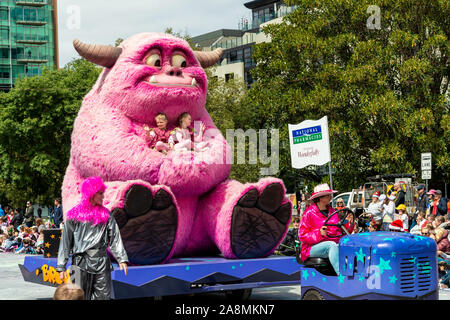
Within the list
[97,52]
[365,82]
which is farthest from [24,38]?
[97,52]

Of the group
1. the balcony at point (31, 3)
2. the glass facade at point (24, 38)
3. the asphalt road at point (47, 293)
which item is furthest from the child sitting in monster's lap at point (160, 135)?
the balcony at point (31, 3)

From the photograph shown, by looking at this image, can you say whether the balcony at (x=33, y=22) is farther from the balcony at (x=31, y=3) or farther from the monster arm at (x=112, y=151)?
the monster arm at (x=112, y=151)

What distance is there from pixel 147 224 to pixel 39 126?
24.2m

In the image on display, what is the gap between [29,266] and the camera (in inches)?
332

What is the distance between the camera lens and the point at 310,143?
45.5 ft

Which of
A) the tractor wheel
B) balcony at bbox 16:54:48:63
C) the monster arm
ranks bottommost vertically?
the tractor wheel

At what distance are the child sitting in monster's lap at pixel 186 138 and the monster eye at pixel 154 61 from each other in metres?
0.69

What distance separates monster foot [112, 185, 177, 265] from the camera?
702 centimetres

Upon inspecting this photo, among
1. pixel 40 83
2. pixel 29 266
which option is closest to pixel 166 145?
pixel 29 266

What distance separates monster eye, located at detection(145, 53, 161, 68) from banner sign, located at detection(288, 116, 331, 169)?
5834 mm

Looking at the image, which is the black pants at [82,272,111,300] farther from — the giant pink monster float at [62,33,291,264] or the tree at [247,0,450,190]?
the tree at [247,0,450,190]

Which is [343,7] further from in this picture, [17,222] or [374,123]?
[17,222]

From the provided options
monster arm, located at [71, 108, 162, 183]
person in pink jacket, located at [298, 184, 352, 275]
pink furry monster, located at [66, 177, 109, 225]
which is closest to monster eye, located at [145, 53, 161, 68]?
monster arm, located at [71, 108, 162, 183]
